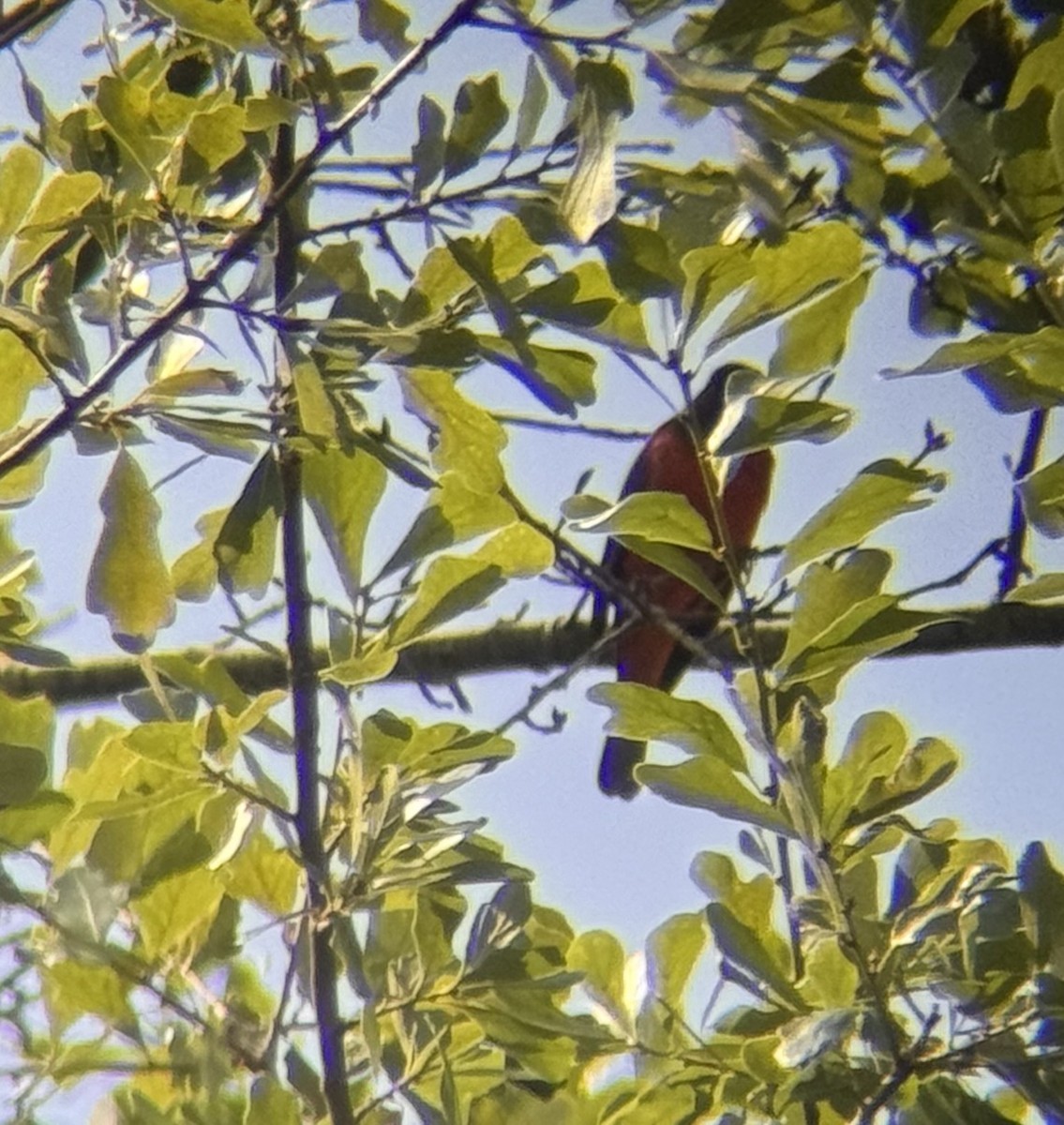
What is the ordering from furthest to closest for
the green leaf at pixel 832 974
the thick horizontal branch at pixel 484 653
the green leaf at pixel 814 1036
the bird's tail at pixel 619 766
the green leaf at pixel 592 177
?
the bird's tail at pixel 619 766 < the thick horizontal branch at pixel 484 653 < the green leaf at pixel 832 974 < the green leaf at pixel 814 1036 < the green leaf at pixel 592 177

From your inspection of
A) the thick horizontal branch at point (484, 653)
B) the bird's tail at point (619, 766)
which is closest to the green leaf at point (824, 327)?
the thick horizontal branch at point (484, 653)

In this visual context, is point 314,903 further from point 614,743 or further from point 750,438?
point 614,743

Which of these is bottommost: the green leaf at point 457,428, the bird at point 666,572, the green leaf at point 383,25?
the green leaf at point 457,428

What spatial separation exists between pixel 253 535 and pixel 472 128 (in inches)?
16.7

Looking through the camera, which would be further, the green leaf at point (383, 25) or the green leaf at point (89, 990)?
the green leaf at point (89, 990)

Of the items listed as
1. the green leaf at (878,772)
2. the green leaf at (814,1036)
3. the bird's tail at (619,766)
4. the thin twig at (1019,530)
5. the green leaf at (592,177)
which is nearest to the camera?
the green leaf at (592,177)

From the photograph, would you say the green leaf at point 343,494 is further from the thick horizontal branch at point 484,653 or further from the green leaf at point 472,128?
the thick horizontal branch at point 484,653

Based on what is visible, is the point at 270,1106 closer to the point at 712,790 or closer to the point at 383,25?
the point at 712,790

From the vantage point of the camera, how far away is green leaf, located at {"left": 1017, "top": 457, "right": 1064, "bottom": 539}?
1383 millimetres

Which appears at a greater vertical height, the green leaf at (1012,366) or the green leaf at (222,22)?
the green leaf at (222,22)

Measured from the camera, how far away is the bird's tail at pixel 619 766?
420 cm

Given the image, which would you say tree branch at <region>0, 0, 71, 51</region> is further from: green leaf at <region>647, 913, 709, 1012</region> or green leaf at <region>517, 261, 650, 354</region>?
green leaf at <region>647, 913, 709, 1012</region>

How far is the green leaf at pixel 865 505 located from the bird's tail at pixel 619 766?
2769 mm

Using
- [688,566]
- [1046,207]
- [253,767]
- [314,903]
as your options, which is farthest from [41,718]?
[1046,207]
